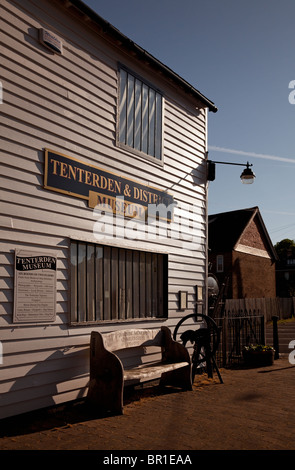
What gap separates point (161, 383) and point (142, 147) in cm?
445

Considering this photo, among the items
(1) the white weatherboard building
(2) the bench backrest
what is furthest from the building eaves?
(2) the bench backrest

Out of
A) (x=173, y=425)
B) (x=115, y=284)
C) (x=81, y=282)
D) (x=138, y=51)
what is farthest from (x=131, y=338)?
(x=138, y=51)

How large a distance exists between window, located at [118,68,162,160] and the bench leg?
4.10 m

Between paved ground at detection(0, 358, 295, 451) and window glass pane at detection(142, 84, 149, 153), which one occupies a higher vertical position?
window glass pane at detection(142, 84, 149, 153)

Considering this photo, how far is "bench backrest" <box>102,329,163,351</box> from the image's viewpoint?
7.00m

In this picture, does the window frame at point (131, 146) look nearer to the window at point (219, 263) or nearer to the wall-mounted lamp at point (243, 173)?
the wall-mounted lamp at point (243, 173)

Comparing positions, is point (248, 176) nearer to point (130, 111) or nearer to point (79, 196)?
point (130, 111)

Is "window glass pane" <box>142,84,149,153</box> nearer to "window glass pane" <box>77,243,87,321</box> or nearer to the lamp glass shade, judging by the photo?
"window glass pane" <box>77,243,87,321</box>

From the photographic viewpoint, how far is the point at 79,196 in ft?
23.5

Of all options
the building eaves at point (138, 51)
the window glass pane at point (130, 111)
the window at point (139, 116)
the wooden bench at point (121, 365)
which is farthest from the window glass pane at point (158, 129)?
the wooden bench at point (121, 365)

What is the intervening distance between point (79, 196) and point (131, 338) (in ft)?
8.16
